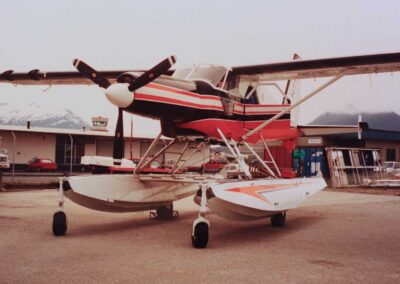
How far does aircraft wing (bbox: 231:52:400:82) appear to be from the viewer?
890 centimetres

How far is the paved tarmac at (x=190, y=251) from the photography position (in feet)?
16.2

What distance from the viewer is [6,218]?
9.56m

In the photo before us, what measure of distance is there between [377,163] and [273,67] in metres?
19.9

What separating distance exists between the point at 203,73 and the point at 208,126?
1100 mm

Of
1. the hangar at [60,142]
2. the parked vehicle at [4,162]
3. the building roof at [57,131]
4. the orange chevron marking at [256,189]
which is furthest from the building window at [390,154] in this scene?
the orange chevron marking at [256,189]

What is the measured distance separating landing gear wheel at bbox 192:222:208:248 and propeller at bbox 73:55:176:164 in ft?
7.74

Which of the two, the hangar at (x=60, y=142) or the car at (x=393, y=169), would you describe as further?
the hangar at (x=60, y=142)

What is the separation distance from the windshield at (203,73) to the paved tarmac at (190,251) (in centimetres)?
292

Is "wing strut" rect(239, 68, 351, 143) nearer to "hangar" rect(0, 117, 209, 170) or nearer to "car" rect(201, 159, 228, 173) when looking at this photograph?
"hangar" rect(0, 117, 209, 170)

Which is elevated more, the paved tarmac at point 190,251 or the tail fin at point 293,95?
the tail fin at point 293,95

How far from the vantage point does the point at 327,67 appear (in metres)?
9.39

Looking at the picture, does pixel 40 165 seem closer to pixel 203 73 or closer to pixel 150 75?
A: pixel 203 73

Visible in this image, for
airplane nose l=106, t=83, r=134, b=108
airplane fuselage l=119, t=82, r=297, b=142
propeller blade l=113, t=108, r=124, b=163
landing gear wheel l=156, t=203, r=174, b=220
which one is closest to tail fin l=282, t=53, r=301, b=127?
airplane fuselage l=119, t=82, r=297, b=142

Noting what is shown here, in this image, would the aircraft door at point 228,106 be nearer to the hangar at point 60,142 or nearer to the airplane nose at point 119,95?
the airplane nose at point 119,95
